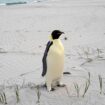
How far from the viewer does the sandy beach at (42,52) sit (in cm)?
477

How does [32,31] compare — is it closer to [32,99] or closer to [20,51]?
[20,51]

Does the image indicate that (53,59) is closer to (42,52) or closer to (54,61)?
(54,61)

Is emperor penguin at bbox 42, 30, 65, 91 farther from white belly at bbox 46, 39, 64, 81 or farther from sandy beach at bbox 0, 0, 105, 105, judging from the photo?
sandy beach at bbox 0, 0, 105, 105

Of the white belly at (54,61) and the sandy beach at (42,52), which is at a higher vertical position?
the white belly at (54,61)

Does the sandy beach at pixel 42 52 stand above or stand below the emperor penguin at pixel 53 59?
below

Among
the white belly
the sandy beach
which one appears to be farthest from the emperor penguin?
the sandy beach

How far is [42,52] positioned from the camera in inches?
302

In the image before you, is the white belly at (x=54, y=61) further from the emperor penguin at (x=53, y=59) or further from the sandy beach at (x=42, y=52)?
the sandy beach at (x=42, y=52)

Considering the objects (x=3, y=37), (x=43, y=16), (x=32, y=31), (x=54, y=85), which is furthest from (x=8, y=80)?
(x=43, y=16)

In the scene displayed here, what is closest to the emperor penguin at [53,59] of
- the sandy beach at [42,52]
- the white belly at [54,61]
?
the white belly at [54,61]

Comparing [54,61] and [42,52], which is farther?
[42,52]

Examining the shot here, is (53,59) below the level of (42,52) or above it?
above

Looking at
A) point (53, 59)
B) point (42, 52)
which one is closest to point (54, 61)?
point (53, 59)

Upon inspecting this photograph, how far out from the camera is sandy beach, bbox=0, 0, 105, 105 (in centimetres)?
477
